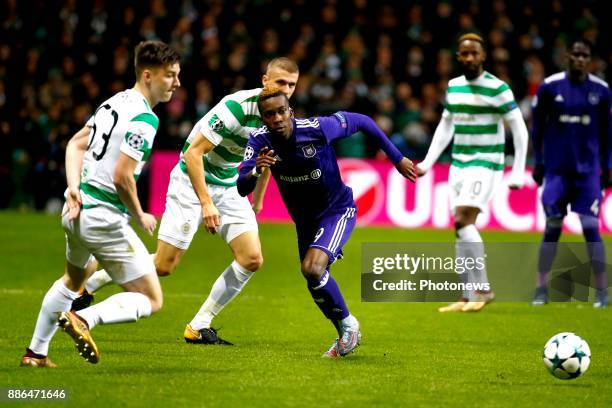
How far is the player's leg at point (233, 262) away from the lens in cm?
809

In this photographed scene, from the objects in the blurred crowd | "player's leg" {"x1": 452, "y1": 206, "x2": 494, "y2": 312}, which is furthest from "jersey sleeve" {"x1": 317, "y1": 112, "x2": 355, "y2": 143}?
the blurred crowd

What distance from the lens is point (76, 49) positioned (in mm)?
20984

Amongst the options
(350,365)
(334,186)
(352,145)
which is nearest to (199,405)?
(350,365)

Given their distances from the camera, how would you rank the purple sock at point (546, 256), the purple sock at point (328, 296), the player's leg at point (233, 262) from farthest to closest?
1. the purple sock at point (546, 256)
2. the player's leg at point (233, 262)
3. the purple sock at point (328, 296)

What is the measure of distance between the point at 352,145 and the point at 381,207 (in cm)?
124

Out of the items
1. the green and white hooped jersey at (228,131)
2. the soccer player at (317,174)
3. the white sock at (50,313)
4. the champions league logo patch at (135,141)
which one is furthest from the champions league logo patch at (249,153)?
the white sock at (50,313)

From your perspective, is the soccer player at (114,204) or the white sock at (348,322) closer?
the soccer player at (114,204)

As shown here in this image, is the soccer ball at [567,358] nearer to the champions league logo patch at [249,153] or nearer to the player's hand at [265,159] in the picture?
the player's hand at [265,159]

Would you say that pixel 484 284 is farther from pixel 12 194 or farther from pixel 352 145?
pixel 12 194

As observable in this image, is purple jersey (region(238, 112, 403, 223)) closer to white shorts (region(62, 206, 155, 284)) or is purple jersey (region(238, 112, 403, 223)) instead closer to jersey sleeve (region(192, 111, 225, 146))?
jersey sleeve (region(192, 111, 225, 146))

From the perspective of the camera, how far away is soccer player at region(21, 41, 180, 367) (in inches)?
242

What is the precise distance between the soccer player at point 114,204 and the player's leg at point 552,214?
18.0 ft

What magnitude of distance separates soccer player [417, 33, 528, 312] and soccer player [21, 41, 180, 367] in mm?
4380

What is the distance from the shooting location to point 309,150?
23.8ft
